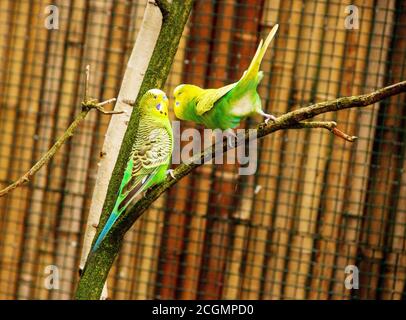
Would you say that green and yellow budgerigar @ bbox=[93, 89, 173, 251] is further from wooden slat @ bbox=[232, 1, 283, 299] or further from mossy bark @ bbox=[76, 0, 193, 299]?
wooden slat @ bbox=[232, 1, 283, 299]

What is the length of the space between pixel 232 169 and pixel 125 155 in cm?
109

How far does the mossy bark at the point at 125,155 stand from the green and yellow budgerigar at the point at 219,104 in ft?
0.16

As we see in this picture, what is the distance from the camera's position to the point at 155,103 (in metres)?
0.87

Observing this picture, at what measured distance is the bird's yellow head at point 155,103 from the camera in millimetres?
874

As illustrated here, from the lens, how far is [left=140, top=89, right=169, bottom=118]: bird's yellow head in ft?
2.87

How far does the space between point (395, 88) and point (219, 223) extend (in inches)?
49.6

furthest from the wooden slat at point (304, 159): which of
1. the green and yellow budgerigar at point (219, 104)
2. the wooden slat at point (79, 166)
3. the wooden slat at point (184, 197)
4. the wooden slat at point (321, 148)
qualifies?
the green and yellow budgerigar at point (219, 104)

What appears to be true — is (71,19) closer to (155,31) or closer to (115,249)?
(155,31)

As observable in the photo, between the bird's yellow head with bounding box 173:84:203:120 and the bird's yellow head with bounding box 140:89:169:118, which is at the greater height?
the bird's yellow head with bounding box 173:84:203:120

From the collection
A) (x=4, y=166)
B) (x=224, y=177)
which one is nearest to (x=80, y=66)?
(x=4, y=166)

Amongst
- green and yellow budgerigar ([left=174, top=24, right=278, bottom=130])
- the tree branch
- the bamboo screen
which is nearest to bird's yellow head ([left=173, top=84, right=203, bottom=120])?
green and yellow budgerigar ([left=174, top=24, right=278, bottom=130])

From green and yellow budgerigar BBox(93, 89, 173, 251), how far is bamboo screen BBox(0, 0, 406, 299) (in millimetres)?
1072

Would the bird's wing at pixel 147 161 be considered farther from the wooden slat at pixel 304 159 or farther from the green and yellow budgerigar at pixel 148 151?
the wooden slat at pixel 304 159

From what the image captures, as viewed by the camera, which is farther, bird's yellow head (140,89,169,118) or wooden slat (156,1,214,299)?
wooden slat (156,1,214,299)
